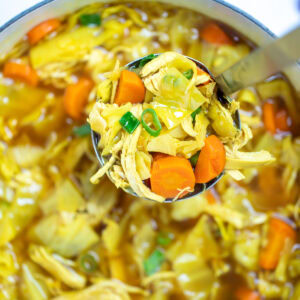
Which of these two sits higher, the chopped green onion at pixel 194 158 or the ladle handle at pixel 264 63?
the ladle handle at pixel 264 63

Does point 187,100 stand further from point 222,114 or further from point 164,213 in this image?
point 164,213

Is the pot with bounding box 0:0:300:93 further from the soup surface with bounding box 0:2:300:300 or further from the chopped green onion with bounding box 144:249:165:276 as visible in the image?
the chopped green onion with bounding box 144:249:165:276

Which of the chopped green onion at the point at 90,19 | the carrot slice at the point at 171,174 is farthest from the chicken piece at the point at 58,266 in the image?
the chopped green onion at the point at 90,19

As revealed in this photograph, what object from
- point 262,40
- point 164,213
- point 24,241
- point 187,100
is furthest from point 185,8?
point 24,241

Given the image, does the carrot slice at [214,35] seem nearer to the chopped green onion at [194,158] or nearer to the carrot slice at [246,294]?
the chopped green onion at [194,158]

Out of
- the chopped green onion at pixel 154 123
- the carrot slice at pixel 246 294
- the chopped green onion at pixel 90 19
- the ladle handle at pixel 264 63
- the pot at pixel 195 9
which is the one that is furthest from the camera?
the carrot slice at pixel 246 294

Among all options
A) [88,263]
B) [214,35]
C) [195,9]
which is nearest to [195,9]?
[195,9]
